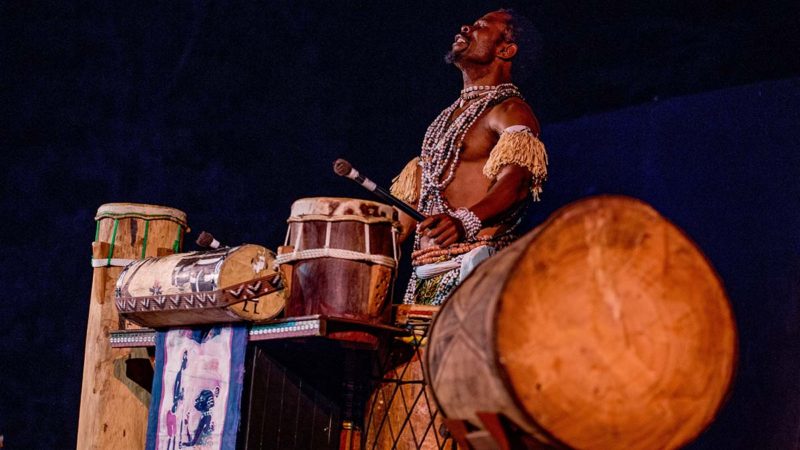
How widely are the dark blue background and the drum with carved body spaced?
1.44 meters

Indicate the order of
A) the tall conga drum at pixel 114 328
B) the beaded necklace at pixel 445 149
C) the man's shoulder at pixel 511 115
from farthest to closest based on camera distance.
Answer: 1. the tall conga drum at pixel 114 328
2. the beaded necklace at pixel 445 149
3. the man's shoulder at pixel 511 115

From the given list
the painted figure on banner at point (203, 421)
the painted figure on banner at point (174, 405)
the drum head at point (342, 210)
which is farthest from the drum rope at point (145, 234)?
the drum head at point (342, 210)

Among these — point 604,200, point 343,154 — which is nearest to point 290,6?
point 343,154

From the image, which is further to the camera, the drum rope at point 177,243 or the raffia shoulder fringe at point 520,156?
the drum rope at point 177,243

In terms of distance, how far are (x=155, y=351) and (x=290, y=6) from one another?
2306 millimetres

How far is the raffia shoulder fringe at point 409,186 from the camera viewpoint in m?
4.01

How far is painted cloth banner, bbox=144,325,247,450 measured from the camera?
3.27 meters

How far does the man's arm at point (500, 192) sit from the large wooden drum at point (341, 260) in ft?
0.67

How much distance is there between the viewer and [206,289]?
325 centimetres

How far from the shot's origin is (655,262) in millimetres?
2057

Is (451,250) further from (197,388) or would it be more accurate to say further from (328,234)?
(197,388)

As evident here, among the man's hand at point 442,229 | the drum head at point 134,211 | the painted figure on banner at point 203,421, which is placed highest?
the drum head at point 134,211

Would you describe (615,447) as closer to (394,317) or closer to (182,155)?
(394,317)

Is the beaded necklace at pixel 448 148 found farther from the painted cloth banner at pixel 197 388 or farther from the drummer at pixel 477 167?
the painted cloth banner at pixel 197 388
